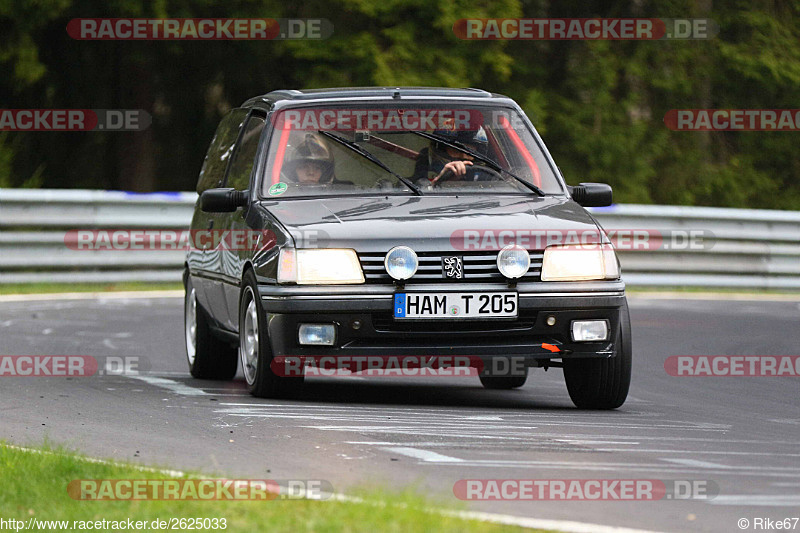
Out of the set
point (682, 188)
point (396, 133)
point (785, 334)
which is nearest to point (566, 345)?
point (396, 133)

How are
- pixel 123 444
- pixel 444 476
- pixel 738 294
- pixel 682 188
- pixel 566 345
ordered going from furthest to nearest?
pixel 682 188 → pixel 738 294 → pixel 566 345 → pixel 123 444 → pixel 444 476

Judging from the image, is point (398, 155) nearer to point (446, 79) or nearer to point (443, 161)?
point (443, 161)

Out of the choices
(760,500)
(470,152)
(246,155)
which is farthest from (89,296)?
(760,500)

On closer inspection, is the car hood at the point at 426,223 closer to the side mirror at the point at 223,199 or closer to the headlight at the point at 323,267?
the headlight at the point at 323,267

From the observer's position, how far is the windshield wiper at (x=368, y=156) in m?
10.0

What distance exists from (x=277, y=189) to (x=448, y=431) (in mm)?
2422

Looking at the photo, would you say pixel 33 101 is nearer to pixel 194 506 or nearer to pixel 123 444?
pixel 123 444

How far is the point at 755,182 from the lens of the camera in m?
31.4

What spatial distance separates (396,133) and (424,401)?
161 centimetres

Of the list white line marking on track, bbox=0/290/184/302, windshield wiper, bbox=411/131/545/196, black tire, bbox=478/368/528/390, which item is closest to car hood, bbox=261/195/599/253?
windshield wiper, bbox=411/131/545/196

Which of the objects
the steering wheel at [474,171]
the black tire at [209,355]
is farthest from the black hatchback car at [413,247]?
the black tire at [209,355]

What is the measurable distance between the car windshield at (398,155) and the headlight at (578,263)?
3.26ft

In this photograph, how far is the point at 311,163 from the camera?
33.6 feet

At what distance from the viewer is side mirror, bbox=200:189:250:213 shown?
10203 mm
